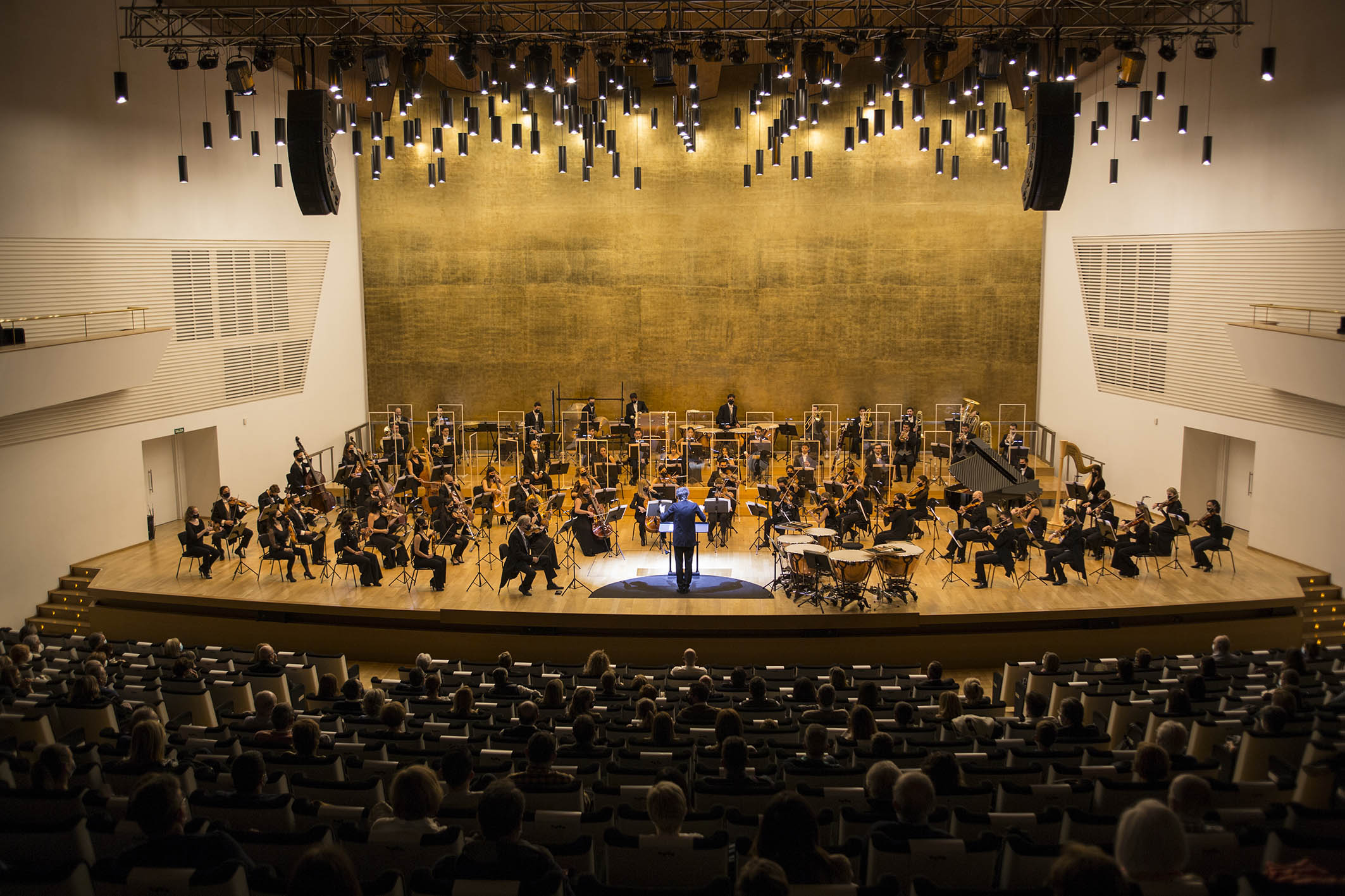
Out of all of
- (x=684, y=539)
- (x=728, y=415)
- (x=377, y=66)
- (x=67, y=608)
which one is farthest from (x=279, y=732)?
(x=728, y=415)

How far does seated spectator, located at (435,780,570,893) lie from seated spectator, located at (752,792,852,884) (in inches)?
32.3

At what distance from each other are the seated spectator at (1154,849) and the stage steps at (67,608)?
44.9 feet

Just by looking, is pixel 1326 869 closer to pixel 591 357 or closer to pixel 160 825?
pixel 160 825

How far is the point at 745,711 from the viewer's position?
→ 799 centimetres

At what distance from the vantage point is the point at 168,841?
4.10 metres

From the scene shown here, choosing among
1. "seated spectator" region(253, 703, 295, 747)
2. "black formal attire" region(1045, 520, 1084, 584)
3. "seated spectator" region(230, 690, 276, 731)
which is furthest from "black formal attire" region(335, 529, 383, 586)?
"black formal attire" region(1045, 520, 1084, 584)

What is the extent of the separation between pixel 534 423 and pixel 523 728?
1319 cm

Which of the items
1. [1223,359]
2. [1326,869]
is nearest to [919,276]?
[1223,359]

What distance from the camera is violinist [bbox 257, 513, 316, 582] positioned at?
13.4m

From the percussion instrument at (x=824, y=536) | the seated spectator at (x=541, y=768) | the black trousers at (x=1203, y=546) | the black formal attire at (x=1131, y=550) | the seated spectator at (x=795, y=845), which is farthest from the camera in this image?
the black trousers at (x=1203, y=546)

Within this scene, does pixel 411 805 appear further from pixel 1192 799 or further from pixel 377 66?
pixel 377 66

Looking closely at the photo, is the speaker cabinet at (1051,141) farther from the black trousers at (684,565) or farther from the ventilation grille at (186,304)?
the ventilation grille at (186,304)

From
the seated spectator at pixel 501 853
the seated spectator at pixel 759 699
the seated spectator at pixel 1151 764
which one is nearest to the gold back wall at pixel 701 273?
the seated spectator at pixel 759 699

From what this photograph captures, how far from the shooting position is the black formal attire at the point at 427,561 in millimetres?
13141
